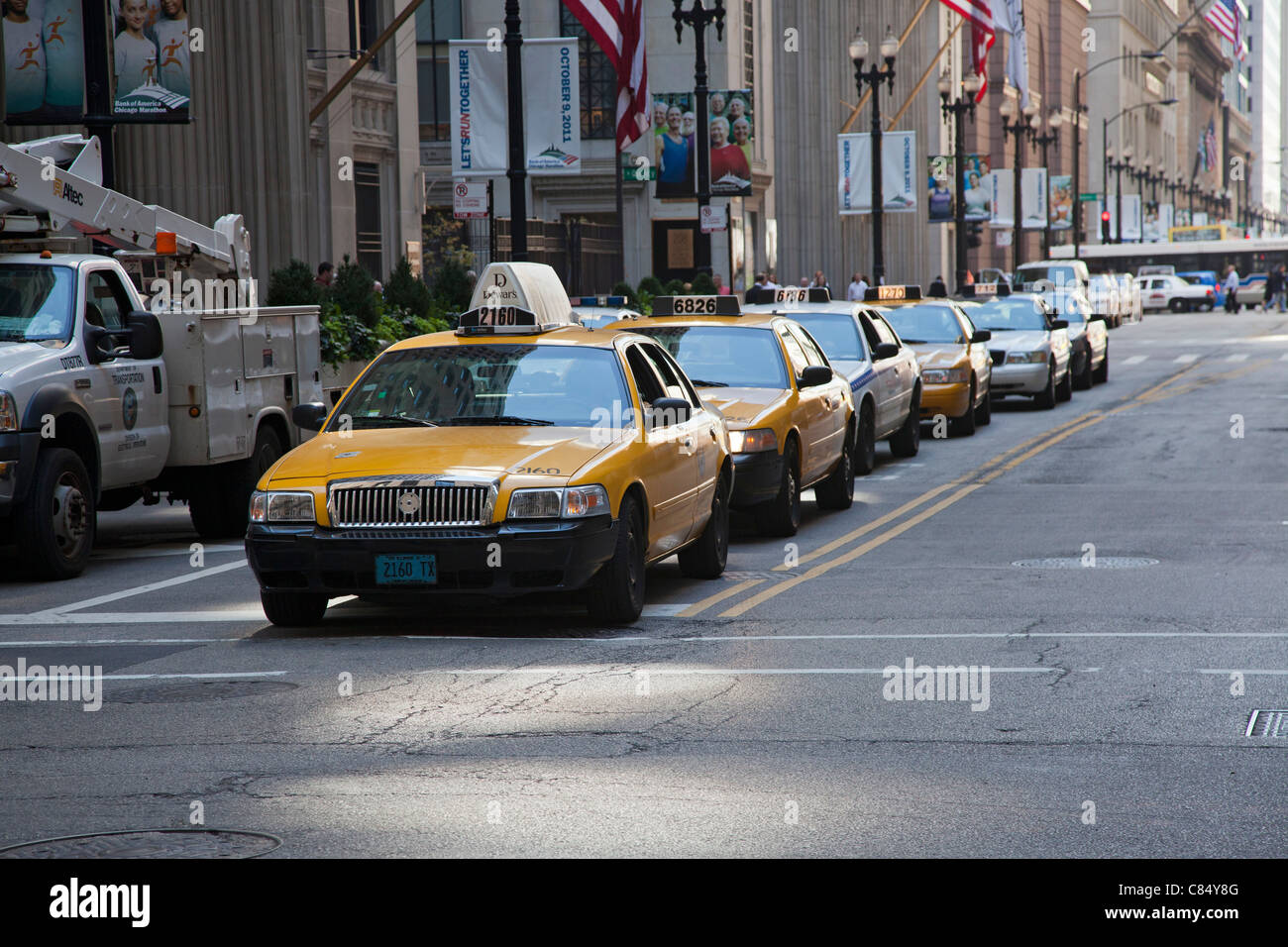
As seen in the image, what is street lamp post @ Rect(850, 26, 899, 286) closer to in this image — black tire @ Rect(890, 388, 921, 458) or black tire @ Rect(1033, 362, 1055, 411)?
black tire @ Rect(1033, 362, 1055, 411)

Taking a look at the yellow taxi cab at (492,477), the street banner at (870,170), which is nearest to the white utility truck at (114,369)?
the yellow taxi cab at (492,477)

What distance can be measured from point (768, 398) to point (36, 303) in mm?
5471

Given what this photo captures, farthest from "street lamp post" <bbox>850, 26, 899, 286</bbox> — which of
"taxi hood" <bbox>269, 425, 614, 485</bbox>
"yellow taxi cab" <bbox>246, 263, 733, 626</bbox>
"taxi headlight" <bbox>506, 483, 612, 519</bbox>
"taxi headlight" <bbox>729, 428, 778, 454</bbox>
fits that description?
"taxi headlight" <bbox>506, 483, 612, 519</bbox>

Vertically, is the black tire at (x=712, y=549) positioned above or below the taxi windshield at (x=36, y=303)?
below

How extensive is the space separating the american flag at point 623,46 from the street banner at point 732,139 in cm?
938

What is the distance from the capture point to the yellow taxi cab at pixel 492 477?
31.9ft

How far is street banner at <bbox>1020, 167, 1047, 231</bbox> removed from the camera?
73312mm

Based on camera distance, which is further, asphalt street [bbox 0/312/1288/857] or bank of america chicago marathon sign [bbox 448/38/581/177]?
bank of america chicago marathon sign [bbox 448/38/581/177]

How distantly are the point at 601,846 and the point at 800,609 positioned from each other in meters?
5.40

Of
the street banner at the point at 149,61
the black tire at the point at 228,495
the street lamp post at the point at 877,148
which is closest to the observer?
the black tire at the point at 228,495

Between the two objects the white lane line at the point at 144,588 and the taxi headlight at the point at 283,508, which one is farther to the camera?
the white lane line at the point at 144,588

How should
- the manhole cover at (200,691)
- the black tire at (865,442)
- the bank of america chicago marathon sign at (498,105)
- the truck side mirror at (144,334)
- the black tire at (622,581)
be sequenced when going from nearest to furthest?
the manhole cover at (200,691), the black tire at (622,581), the truck side mirror at (144,334), the black tire at (865,442), the bank of america chicago marathon sign at (498,105)

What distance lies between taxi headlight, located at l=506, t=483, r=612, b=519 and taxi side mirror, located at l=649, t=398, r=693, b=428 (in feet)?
5.00

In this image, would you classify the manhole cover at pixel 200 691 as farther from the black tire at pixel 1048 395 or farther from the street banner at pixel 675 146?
the street banner at pixel 675 146
